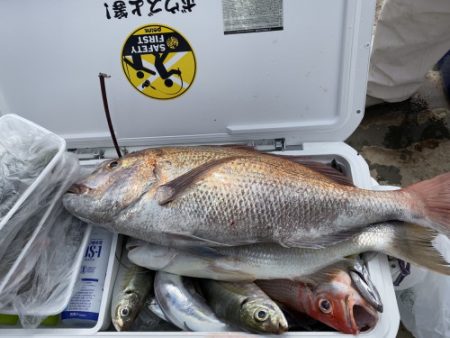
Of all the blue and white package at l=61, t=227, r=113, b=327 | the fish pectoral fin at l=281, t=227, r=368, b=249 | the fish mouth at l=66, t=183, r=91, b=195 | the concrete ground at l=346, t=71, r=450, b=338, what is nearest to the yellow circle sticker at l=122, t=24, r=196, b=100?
the fish mouth at l=66, t=183, r=91, b=195

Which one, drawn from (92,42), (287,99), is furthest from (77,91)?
(287,99)

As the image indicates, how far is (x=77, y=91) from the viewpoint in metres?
1.41

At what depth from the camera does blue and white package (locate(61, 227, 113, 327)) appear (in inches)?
46.2

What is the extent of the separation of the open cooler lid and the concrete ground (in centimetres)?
104

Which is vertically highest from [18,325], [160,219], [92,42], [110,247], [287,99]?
[92,42]

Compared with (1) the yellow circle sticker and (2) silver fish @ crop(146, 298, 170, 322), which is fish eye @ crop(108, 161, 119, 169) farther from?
(2) silver fish @ crop(146, 298, 170, 322)

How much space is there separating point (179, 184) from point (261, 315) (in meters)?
0.39

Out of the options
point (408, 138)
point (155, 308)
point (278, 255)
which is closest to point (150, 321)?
point (155, 308)

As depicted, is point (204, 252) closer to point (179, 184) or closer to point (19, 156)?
point (179, 184)

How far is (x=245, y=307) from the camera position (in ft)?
3.57

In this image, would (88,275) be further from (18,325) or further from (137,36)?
(137,36)

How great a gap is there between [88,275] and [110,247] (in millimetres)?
104

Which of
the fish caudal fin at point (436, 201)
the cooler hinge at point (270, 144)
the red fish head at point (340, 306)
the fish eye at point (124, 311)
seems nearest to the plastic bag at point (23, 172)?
the fish eye at point (124, 311)

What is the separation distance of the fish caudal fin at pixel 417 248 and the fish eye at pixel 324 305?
0.69ft
